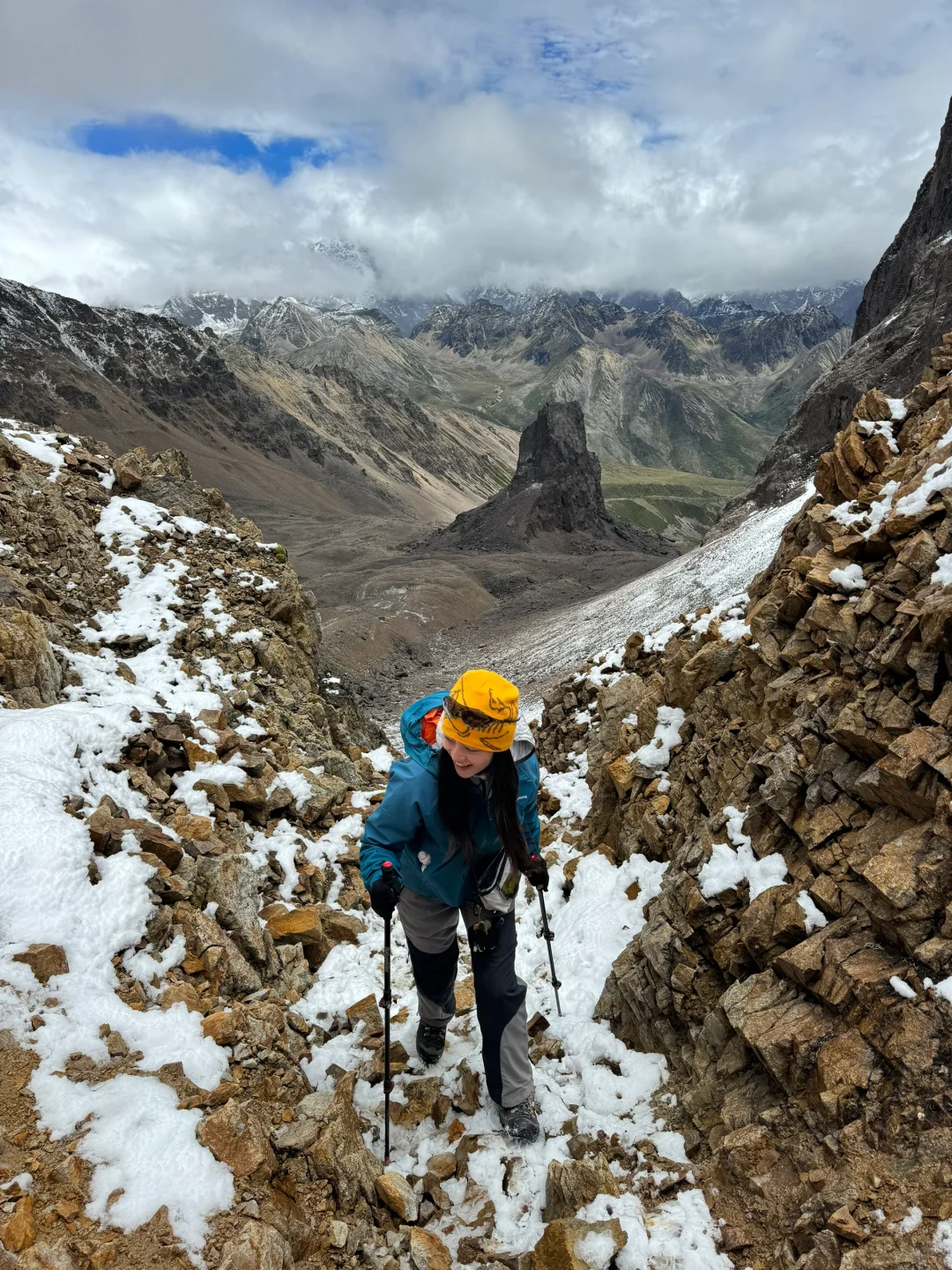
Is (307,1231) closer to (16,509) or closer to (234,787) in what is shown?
(234,787)

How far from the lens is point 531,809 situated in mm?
5160

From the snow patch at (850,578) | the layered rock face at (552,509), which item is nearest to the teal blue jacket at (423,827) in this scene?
the snow patch at (850,578)

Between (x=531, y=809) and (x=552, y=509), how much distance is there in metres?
94.2

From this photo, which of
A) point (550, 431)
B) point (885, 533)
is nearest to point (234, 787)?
point (885, 533)

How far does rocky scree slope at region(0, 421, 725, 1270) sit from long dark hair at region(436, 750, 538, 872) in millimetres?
2065

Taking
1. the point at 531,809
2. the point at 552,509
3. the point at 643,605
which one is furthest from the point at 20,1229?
the point at 552,509

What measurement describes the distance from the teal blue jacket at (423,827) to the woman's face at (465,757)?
24 centimetres

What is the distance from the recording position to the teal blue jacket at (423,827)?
4.73 meters

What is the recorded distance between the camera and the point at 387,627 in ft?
160

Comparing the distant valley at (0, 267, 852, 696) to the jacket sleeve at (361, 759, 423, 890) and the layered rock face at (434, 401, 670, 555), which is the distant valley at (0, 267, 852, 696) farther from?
the jacket sleeve at (361, 759, 423, 890)

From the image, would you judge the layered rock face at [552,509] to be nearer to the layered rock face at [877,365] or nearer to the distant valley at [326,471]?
the distant valley at [326,471]

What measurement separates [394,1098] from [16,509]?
44.1 ft

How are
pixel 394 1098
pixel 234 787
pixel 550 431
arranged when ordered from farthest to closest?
pixel 550 431, pixel 234 787, pixel 394 1098

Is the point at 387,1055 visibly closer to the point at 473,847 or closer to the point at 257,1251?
the point at 257,1251
